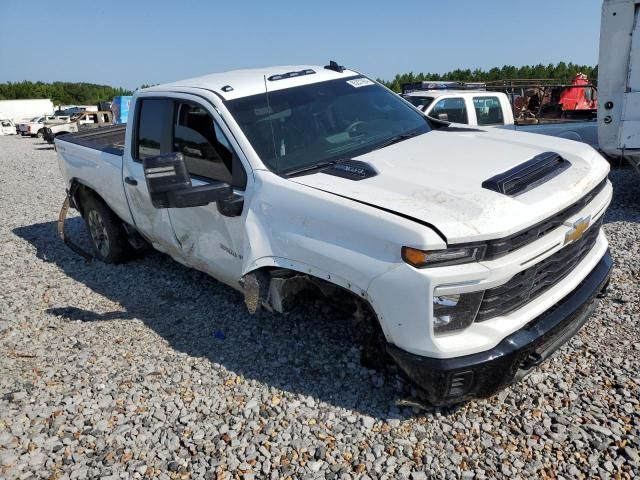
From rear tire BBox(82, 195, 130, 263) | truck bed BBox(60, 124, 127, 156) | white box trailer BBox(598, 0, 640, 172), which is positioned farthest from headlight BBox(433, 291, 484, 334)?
white box trailer BBox(598, 0, 640, 172)

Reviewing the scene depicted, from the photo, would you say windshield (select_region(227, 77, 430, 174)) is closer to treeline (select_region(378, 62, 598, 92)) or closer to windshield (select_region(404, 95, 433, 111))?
windshield (select_region(404, 95, 433, 111))

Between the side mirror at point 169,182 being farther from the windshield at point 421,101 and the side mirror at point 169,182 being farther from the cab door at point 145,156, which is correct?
the windshield at point 421,101

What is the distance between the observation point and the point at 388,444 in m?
2.83

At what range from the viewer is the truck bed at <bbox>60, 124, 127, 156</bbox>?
5355 millimetres

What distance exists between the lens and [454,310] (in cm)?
254

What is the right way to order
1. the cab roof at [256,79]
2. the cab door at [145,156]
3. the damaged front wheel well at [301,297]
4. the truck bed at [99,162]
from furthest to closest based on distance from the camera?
the truck bed at [99,162]
the cab door at [145,156]
the cab roof at [256,79]
the damaged front wheel well at [301,297]

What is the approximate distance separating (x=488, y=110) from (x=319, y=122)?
6.40 metres

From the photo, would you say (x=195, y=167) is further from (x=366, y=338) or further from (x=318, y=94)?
(x=366, y=338)

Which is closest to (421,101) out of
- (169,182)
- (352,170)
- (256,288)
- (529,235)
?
(352,170)

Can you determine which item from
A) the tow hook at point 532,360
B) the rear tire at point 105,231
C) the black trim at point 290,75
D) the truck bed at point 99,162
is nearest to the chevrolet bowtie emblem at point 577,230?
the tow hook at point 532,360

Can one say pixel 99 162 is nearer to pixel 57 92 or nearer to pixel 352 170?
pixel 352 170

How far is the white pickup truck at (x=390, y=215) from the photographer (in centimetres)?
252

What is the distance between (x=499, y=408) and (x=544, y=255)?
3.20 ft

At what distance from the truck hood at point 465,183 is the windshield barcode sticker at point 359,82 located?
0.84 meters
